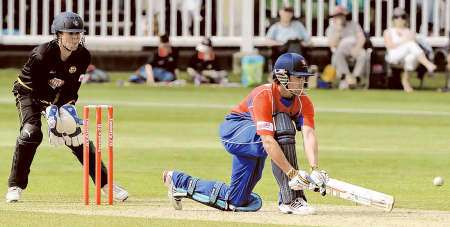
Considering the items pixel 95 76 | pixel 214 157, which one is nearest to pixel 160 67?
pixel 95 76

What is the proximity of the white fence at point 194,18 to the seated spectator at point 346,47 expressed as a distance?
1.51 metres

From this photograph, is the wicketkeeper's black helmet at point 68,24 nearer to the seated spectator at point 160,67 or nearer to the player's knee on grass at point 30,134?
the player's knee on grass at point 30,134

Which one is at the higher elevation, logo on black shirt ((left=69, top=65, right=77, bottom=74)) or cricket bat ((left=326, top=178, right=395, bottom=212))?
logo on black shirt ((left=69, top=65, right=77, bottom=74))

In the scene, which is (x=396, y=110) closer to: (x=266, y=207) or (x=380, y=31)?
(x=380, y=31)

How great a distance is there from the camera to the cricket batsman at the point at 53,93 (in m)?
11.4

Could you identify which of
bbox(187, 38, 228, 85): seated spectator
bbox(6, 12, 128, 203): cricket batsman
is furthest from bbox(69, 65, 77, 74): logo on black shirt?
bbox(187, 38, 228, 85): seated spectator

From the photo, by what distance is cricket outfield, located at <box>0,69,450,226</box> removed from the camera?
10.7 metres

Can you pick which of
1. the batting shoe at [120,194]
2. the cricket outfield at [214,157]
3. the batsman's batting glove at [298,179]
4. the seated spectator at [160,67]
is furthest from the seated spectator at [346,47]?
the batsman's batting glove at [298,179]

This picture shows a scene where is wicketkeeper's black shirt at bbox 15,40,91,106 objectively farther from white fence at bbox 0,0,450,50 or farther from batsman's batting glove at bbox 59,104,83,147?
white fence at bbox 0,0,450,50

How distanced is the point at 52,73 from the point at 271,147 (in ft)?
6.71

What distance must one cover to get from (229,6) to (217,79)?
2.23 metres

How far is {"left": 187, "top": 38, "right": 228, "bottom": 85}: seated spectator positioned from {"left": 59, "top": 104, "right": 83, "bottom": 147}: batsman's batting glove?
47.9 feet

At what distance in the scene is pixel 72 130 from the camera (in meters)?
11.5

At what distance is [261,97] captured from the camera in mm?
10602
